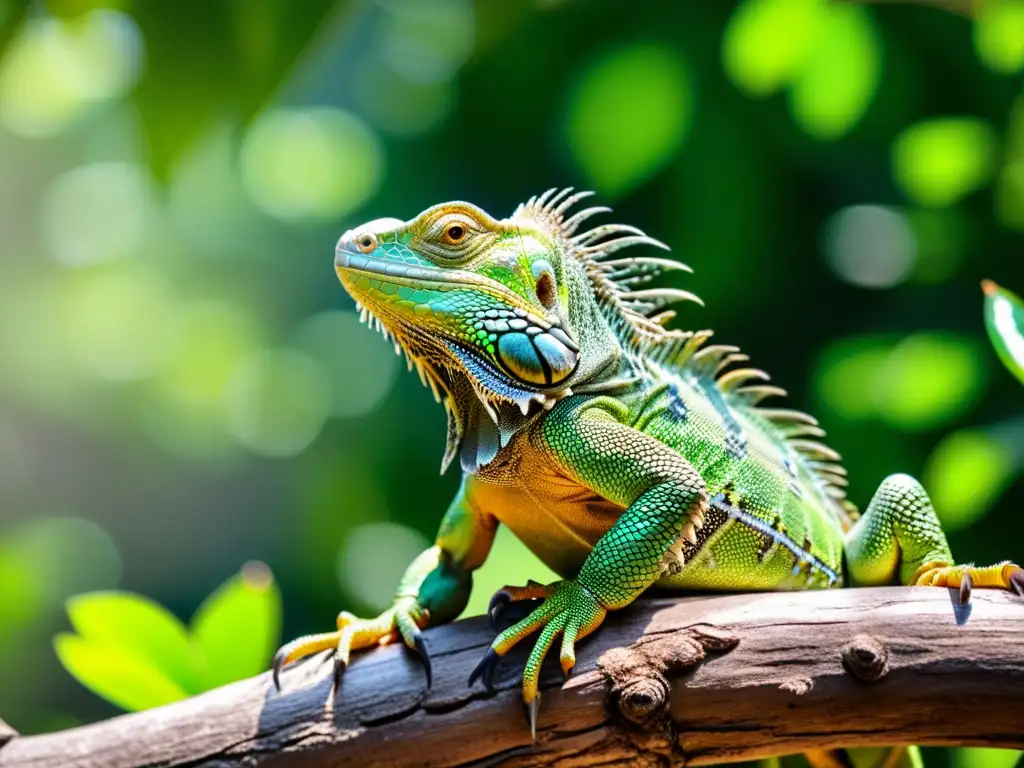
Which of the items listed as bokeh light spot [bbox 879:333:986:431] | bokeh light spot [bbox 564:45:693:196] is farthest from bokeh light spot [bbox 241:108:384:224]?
bokeh light spot [bbox 879:333:986:431]

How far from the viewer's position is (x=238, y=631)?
3520mm

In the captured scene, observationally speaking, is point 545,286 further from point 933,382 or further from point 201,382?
point 201,382

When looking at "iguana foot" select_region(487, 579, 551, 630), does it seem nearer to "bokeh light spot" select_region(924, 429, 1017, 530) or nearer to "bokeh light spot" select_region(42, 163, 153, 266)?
"bokeh light spot" select_region(924, 429, 1017, 530)

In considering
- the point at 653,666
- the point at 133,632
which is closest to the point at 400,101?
the point at 133,632

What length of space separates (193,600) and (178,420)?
155 centimetres

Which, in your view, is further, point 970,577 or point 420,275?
point 420,275

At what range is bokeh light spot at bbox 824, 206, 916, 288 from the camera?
552cm

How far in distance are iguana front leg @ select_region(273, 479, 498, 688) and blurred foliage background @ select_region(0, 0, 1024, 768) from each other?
78 centimetres

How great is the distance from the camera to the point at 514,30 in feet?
19.6

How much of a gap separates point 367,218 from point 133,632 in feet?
13.4

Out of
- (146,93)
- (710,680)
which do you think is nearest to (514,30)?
(146,93)

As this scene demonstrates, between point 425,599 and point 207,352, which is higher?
point 425,599

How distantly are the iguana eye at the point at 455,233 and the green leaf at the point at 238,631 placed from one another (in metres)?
1.57

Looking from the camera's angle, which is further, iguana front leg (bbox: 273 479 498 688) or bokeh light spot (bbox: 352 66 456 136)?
bokeh light spot (bbox: 352 66 456 136)
